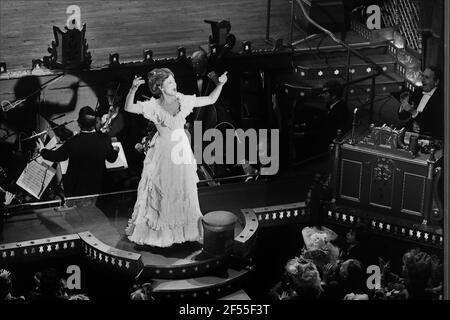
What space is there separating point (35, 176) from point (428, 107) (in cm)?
327

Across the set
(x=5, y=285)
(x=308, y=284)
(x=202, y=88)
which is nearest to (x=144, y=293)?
(x=5, y=285)

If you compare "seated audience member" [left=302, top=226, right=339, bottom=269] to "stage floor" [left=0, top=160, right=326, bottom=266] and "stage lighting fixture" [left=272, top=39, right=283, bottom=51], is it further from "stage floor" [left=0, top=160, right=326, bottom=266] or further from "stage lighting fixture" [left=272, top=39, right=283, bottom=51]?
"stage lighting fixture" [left=272, top=39, right=283, bottom=51]

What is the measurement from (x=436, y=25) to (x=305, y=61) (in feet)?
3.77

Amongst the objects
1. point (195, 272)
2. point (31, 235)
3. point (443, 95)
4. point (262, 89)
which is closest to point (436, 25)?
point (443, 95)

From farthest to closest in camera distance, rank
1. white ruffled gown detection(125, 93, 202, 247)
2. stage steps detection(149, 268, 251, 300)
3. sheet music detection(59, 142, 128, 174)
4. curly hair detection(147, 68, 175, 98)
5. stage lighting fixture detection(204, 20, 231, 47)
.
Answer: stage lighting fixture detection(204, 20, 231, 47) → sheet music detection(59, 142, 128, 174) → stage steps detection(149, 268, 251, 300) → white ruffled gown detection(125, 93, 202, 247) → curly hair detection(147, 68, 175, 98)

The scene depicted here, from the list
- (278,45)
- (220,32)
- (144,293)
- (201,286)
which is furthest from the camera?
(278,45)

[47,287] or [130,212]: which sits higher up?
[130,212]

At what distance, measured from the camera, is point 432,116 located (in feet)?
33.8

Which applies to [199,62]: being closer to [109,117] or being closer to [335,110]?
[109,117]

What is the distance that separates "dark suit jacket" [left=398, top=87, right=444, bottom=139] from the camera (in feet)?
33.5

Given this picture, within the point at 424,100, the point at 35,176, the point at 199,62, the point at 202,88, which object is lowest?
the point at 35,176

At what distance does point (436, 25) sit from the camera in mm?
10539

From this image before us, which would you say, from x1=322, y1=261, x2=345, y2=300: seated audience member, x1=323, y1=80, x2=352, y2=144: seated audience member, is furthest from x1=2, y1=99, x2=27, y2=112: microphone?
x1=322, y1=261, x2=345, y2=300: seated audience member

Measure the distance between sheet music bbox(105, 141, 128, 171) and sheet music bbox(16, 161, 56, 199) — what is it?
47 cm
